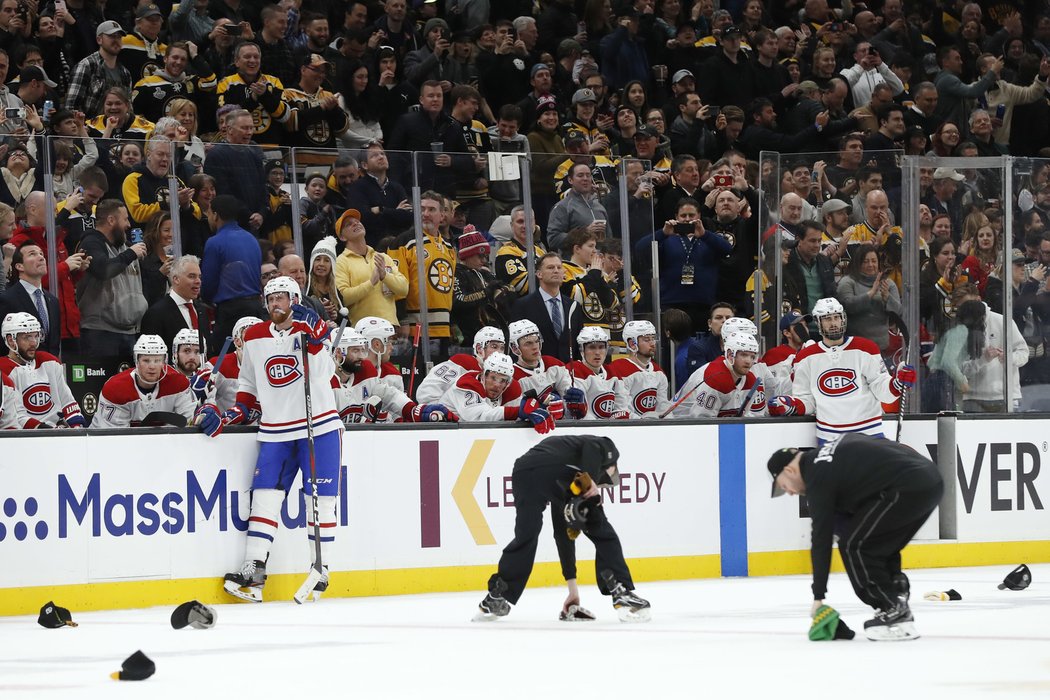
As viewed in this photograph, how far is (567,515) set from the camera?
771 centimetres

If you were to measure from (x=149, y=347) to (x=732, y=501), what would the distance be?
378 centimetres

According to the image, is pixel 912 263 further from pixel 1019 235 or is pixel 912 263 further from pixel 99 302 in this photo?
pixel 99 302

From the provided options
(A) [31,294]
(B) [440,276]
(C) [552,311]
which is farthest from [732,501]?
(A) [31,294]

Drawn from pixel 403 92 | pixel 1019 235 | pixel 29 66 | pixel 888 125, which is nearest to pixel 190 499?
pixel 29 66

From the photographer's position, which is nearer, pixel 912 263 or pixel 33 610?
pixel 33 610

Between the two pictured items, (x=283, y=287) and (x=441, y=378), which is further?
(x=441, y=378)

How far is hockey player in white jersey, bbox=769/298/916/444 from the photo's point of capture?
35.3 feet

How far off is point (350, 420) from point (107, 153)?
2.23m

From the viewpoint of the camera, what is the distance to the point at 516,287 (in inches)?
443

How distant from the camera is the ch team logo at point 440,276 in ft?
35.8

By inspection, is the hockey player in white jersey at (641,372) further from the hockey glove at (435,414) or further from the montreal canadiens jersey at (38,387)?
the montreal canadiens jersey at (38,387)

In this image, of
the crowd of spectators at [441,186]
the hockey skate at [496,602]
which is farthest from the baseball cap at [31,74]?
the hockey skate at [496,602]

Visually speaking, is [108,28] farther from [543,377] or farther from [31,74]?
[543,377]

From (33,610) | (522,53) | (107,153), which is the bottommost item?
(33,610)
